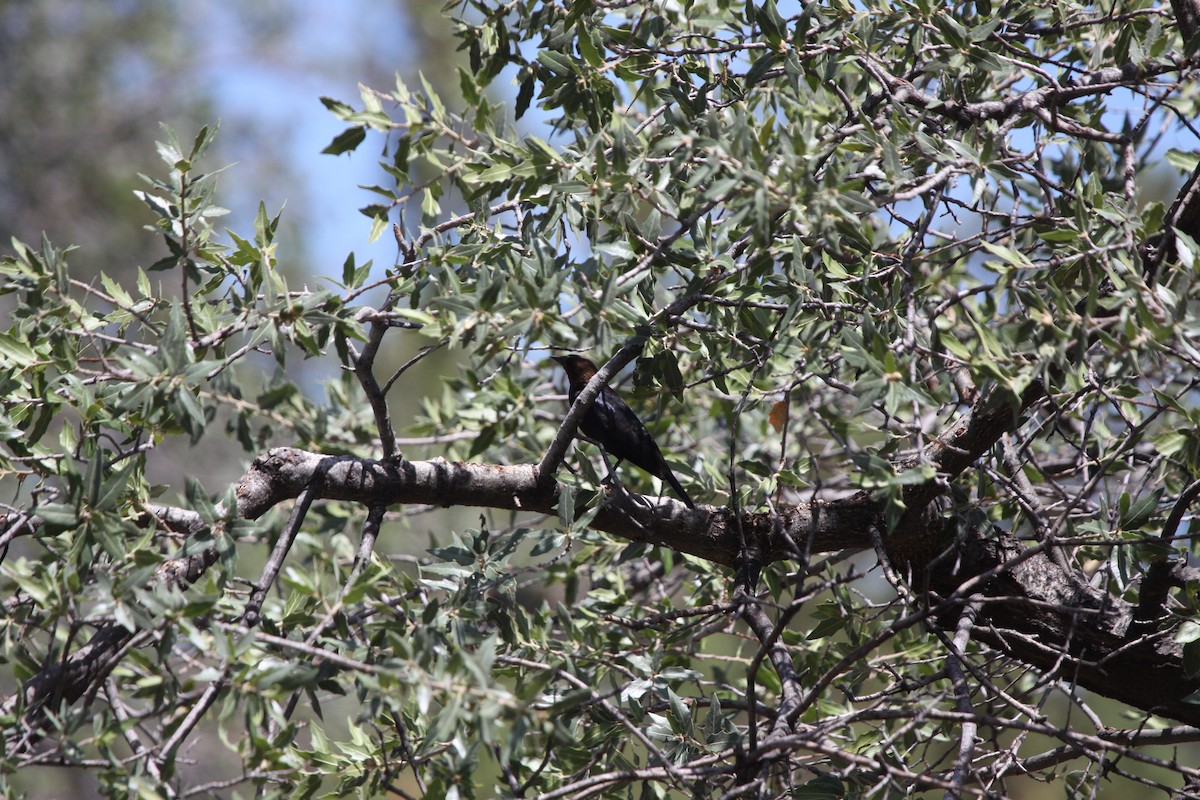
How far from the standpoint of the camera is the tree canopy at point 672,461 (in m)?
1.96

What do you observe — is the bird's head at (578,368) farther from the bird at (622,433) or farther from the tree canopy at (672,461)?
the tree canopy at (672,461)

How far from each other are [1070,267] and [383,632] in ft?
6.30

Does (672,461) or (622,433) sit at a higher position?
(622,433)

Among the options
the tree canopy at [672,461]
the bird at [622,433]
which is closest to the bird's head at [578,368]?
the bird at [622,433]

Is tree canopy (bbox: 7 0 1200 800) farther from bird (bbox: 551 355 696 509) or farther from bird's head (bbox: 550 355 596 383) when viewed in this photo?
bird's head (bbox: 550 355 596 383)

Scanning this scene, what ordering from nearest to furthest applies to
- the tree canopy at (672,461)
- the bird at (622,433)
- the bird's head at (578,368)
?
the tree canopy at (672,461) < the bird at (622,433) < the bird's head at (578,368)

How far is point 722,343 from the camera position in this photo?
2674 mm

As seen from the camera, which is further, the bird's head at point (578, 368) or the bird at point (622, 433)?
the bird's head at point (578, 368)

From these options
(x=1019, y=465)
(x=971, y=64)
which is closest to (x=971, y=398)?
(x=1019, y=465)

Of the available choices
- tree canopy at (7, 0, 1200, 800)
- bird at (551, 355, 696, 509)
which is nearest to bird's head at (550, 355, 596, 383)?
bird at (551, 355, 696, 509)

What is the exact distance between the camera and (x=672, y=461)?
3270 mm

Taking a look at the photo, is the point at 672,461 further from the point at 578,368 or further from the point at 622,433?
the point at 578,368

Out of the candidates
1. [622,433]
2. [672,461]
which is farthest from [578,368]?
[672,461]

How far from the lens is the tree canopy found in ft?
6.42
